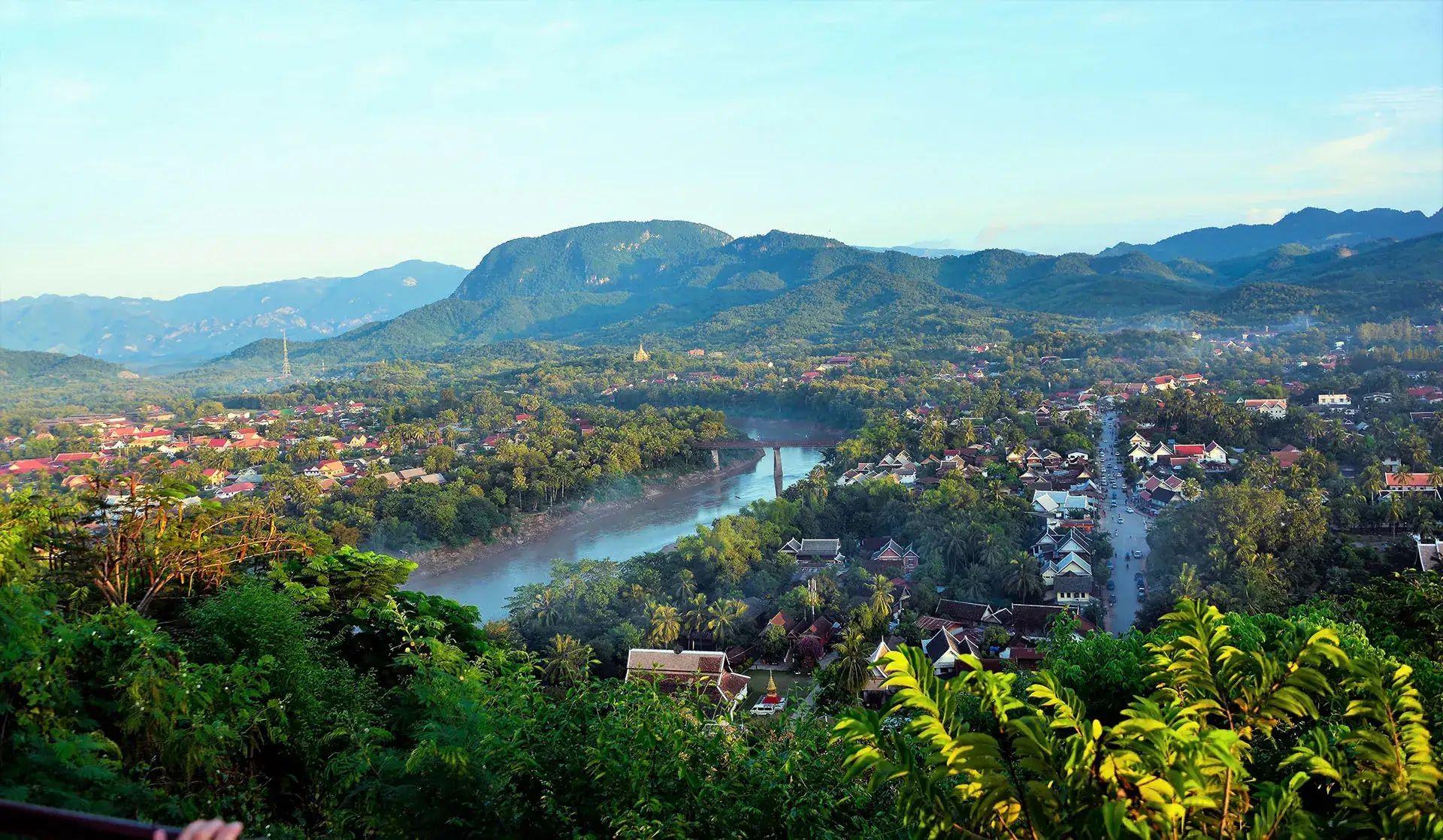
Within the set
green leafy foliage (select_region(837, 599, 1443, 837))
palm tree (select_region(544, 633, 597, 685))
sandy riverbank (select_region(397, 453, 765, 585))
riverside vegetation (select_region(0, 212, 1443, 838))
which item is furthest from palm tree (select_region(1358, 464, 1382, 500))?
green leafy foliage (select_region(837, 599, 1443, 837))

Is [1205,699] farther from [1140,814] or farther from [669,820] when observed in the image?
[669,820]

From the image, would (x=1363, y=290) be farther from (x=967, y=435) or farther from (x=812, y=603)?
(x=812, y=603)

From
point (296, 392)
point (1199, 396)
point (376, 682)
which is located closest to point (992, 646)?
point (376, 682)

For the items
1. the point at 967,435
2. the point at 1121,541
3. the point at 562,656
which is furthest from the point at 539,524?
the point at 1121,541

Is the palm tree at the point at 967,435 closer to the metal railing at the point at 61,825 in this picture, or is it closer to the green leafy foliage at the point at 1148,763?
the green leafy foliage at the point at 1148,763

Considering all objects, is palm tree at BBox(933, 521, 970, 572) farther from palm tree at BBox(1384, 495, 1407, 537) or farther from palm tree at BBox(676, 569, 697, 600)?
palm tree at BBox(1384, 495, 1407, 537)
